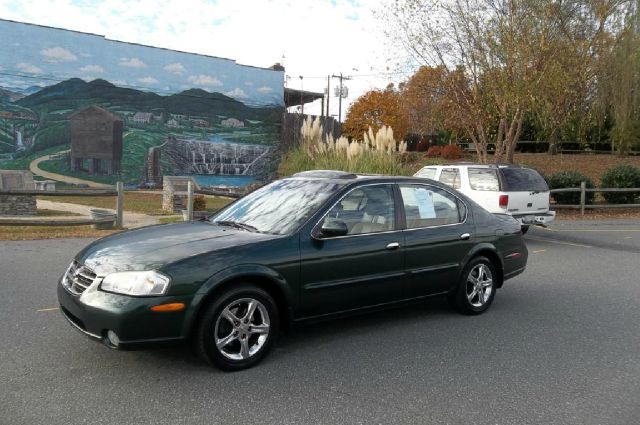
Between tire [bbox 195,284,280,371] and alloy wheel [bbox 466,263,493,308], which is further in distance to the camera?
alloy wheel [bbox 466,263,493,308]

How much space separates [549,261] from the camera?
9883 millimetres

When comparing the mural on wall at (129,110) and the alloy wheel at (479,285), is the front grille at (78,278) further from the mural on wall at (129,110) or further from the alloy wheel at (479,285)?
the mural on wall at (129,110)

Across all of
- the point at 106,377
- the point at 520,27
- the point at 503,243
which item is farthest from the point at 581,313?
the point at 520,27

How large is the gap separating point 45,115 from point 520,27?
22.4 m

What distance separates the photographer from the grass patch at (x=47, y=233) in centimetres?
1122

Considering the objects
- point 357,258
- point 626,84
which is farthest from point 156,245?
point 626,84

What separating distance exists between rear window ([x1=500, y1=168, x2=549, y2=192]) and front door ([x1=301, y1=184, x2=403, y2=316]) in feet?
23.1

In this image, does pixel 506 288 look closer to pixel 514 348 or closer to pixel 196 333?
pixel 514 348

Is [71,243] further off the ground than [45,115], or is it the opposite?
[45,115]

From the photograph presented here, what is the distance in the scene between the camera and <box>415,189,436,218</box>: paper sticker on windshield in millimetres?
5781

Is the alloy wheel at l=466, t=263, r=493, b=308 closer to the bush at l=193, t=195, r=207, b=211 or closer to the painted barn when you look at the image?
the bush at l=193, t=195, r=207, b=211

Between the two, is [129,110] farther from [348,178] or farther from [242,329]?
[242,329]

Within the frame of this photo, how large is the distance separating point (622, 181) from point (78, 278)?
69.7 ft

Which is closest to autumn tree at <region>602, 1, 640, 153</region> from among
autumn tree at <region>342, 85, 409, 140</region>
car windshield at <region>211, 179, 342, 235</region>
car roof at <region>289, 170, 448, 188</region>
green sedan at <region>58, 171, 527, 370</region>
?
autumn tree at <region>342, 85, 409, 140</region>
